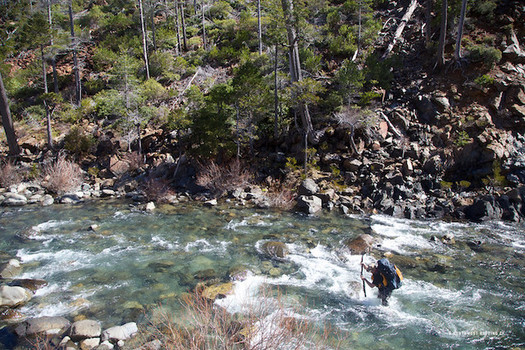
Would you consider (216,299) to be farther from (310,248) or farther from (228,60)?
(228,60)

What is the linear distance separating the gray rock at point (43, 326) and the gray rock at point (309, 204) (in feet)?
29.2

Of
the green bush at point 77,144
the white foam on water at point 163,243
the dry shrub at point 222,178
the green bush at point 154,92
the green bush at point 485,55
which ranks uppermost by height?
the green bush at point 485,55

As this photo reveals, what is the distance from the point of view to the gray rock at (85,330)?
215 inches

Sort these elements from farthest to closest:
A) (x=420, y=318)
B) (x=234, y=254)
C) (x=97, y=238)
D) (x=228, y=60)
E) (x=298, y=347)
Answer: (x=228, y=60) < (x=97, y=238) < (x=234, y=254) < (x=420, y=318) < (x=298, y=347)

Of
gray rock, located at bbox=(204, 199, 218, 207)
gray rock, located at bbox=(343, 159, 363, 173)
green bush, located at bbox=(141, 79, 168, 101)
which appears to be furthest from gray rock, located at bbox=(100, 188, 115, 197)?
gray rock, located at bbox=(343, 159, 363, 173)

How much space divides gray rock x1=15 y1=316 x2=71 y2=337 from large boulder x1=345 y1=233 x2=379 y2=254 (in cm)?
693

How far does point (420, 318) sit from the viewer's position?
6.34 m

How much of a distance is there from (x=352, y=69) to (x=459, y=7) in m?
9.42

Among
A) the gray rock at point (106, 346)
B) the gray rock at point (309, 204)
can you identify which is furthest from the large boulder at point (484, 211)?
the gray rock at point (106, 346)

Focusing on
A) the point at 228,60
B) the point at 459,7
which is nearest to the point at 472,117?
the point at 459,7

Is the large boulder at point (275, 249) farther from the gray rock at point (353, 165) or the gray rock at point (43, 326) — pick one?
the gray rock at point (353, 165)

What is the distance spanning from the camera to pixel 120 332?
18.3 feet

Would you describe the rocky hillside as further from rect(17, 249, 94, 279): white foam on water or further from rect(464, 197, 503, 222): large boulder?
rect(17, 249, 94, 279): white foam on water

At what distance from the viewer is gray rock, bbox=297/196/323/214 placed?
1291 cm
